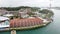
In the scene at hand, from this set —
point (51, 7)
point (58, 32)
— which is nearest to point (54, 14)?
point (51, 7)

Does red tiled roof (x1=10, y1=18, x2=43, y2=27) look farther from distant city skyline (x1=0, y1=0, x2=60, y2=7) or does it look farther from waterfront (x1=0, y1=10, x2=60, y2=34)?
distant city skyline (x1=0, y1=0, x2=60, y2=7)

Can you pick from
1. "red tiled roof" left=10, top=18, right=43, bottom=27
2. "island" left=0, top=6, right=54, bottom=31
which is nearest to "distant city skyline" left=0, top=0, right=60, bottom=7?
"island" left=0, top=6, right=54, bottom=31

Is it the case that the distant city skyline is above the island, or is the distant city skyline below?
above

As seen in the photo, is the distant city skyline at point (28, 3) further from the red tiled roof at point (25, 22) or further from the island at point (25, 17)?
the red tiled roof at point (25, 22)

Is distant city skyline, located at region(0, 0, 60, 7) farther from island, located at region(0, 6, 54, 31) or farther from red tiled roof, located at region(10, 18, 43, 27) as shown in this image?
red tiled roof, located at region(10, 18, 43, 27)

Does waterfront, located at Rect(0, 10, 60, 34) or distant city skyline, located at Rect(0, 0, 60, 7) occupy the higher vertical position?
distant city skyline, located at Rect(0, 0, 60, 7)

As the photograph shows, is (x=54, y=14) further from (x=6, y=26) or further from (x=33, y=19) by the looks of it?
(x=6, y=26)

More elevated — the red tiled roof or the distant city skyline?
the distant city skyline

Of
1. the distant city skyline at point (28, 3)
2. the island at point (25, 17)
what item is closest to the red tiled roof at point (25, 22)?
the island at point (25, 17)
